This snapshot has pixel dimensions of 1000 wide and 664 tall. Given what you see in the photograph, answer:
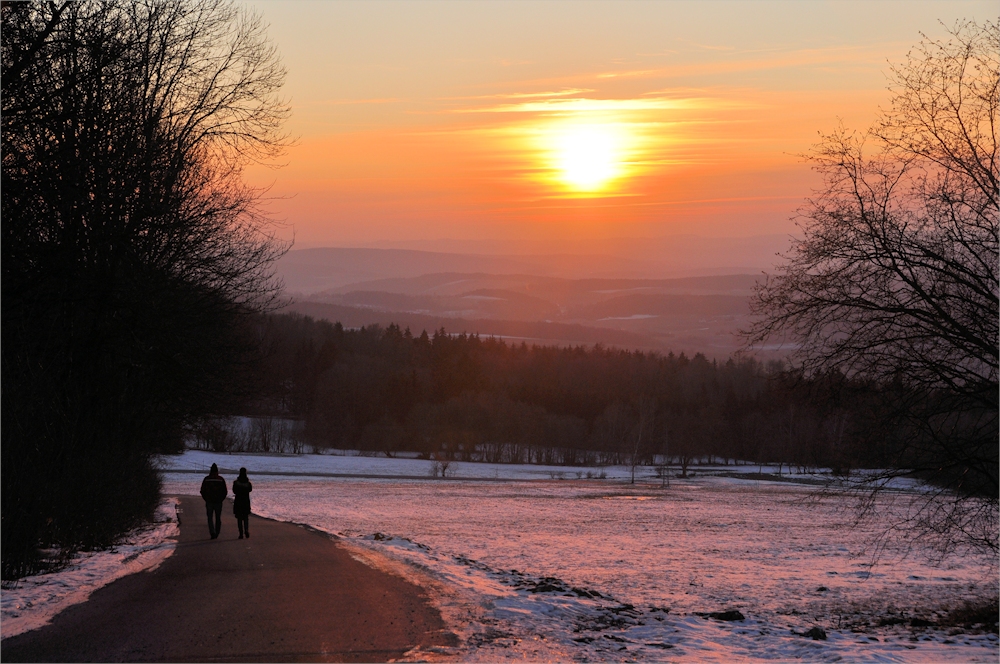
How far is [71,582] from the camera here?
1176 centimetres

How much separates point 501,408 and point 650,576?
3876 inches

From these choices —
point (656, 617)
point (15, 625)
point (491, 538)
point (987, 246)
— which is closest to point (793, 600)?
point (656, 617)

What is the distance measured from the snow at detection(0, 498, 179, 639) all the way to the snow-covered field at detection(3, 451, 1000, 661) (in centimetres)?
24

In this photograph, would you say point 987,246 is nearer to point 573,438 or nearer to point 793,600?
point 793,600

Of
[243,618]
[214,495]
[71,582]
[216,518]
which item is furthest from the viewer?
[216,518]

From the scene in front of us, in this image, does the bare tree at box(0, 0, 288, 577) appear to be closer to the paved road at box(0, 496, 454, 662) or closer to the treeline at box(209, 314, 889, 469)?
the paved road at box(0, 496, 454, 662)

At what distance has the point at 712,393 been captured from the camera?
143875mm

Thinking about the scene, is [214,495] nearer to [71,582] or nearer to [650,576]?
[71,582]

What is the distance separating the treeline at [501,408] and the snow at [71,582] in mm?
78076

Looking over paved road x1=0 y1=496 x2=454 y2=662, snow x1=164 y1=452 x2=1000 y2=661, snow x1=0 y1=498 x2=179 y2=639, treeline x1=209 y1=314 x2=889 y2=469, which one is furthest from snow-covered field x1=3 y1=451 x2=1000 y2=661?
treeline x1=209 y1=314 x2=889 y2=469

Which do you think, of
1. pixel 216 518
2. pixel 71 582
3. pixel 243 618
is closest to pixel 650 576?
pixel 216 518

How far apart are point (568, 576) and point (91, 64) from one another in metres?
13.6

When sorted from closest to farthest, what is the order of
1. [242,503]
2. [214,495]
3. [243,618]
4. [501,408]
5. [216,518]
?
[243,618] → [214,495] → [242,503] → [216,518] → [501,408]

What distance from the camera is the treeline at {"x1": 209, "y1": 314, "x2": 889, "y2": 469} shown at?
365ft
